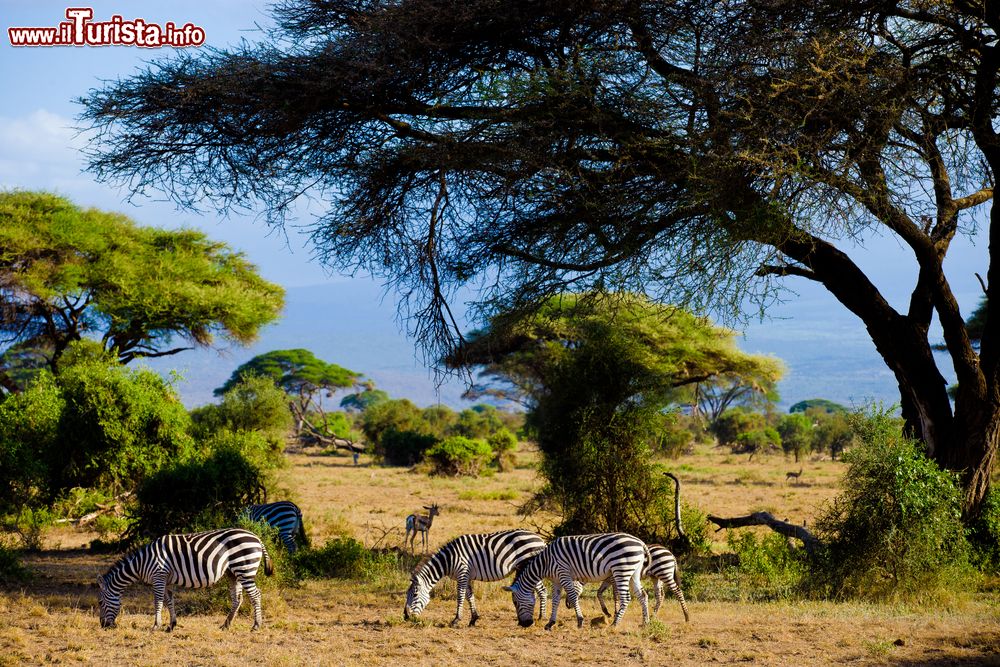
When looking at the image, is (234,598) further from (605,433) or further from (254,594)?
(605,433)

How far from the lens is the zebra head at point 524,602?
10.1m

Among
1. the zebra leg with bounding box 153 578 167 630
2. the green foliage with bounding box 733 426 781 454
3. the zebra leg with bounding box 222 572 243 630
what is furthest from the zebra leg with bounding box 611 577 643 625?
the green foliage with bounding box 733 426 781 454

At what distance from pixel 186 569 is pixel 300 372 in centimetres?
4479

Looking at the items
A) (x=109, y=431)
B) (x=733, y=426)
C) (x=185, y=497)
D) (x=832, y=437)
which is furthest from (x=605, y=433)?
(x=733, y=426)

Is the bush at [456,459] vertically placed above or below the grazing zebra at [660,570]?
above

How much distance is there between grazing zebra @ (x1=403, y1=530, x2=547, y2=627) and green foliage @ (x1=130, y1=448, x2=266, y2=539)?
211 inches

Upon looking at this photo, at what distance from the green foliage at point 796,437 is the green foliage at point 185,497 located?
3295 centimetres

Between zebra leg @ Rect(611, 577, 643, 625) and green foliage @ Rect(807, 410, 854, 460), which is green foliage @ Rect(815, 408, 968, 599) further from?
green foliage @ Rect(807, 410, 854, 460)

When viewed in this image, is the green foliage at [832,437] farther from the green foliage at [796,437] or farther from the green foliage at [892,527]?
the green foliage at [892,527]

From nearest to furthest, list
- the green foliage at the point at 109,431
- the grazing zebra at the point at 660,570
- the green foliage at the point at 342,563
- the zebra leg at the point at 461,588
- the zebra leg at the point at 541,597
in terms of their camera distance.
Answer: the zebra leg at the point at 461,588 < the zebra leg at the point at 541,597 < the grazing zebra at the point at 660,570 < the green foliage at the point at 342,563 < the green foliage at the point at 109,431

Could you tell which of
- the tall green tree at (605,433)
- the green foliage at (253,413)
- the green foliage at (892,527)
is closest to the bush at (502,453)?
the green foliage at (253,413)

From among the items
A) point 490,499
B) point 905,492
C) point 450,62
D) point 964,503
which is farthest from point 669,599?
point 490,499

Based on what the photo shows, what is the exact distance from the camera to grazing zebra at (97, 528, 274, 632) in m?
10.1

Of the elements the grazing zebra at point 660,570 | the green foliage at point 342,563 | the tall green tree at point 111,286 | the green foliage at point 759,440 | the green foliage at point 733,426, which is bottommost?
the green foliage at point 342,563
